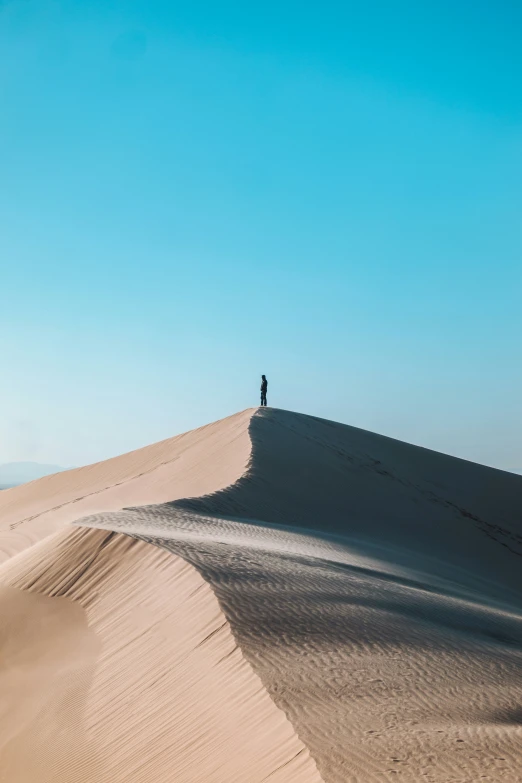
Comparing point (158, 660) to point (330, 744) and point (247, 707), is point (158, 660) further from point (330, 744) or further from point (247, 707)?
point (330, 744)

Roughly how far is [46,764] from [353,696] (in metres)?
2.11

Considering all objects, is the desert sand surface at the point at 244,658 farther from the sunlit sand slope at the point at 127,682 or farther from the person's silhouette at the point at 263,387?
the person's silhouette at the point at 263,387

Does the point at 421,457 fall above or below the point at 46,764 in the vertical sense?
above

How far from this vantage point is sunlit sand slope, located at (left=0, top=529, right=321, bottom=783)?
4.17 m

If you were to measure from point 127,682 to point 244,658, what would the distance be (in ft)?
3.61

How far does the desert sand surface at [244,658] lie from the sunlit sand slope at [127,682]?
16 mm

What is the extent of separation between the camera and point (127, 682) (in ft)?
18.4

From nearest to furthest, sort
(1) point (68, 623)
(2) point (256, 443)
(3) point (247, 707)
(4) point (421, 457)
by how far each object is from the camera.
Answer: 1. (3) point (247, 707)
2. (1) point (68, 623)
3. (2) point (256, 443)
4. (4) point (421, 457)

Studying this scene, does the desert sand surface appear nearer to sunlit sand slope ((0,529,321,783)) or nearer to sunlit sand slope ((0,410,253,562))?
sunlit sand slope ((0,529,321,783))

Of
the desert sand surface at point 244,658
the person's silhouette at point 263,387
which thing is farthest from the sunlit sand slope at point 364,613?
the person's silhouette at point 263,387

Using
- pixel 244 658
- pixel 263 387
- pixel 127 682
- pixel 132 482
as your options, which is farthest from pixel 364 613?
pixel 263 387

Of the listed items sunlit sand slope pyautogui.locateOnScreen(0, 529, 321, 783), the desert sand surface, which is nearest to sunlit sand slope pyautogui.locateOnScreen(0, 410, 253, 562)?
the desert sand surface

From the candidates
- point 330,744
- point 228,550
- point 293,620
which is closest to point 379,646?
point 293,620

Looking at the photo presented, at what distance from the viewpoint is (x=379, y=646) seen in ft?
18.7
